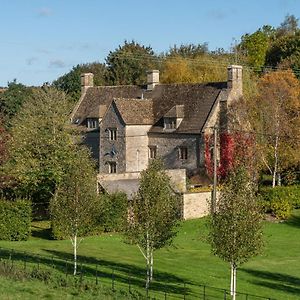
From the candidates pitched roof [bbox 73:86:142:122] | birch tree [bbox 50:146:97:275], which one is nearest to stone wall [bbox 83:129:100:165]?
pitched roof [bbox 73:86:142:122]

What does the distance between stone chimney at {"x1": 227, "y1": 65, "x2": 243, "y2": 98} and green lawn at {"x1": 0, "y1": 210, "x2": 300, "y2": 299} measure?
54.6 feet

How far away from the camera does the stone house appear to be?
65688 mm

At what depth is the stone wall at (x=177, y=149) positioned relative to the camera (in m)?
65.4

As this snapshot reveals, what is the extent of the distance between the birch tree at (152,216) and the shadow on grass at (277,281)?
572 centimetres

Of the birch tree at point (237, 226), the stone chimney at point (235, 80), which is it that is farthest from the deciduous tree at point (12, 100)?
the birch tree at point (237, 226)

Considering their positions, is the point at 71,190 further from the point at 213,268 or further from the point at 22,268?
the point at 213,268

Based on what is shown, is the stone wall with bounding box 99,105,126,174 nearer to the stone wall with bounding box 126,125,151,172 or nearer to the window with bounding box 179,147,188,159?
the stone wall with bounding box 126,125,151,172

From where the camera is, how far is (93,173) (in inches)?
1607

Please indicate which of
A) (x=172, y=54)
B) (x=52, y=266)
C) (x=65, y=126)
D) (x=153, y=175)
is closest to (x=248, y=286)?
(x=153, y=175)

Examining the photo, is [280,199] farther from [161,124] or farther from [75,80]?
[75,80]

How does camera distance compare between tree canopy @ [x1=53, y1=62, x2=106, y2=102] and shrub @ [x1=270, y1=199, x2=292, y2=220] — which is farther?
tree canopy @ [x1=53, y1=62, x2=106, y2=102]

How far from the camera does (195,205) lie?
56938 mm

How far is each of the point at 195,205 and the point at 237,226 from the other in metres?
25.2

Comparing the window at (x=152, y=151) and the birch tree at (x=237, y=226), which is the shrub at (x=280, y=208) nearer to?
the window at (x=152, y=151)
